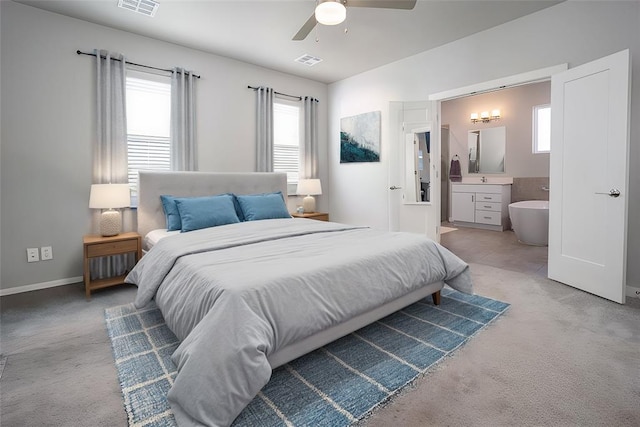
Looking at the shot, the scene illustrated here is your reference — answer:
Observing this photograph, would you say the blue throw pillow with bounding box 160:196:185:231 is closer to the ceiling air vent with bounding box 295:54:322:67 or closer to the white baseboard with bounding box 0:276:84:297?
the white baseboard with bounding box 0:276:84:297

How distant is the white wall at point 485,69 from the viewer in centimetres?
293

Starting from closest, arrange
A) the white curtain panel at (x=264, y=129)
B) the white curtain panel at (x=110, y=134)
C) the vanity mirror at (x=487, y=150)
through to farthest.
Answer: the white curtain panel at (x=110, y=134), the white curtain panel at (x=264, y=129), the vanity mirror at (x=487, y=150)

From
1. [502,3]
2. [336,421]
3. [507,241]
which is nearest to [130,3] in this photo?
[502,3]

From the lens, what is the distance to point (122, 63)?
366 centimetres

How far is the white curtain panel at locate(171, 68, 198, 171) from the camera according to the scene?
13.3 feet

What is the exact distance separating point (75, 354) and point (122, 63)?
307 cm

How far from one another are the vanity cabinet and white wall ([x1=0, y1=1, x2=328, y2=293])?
610 centimetres

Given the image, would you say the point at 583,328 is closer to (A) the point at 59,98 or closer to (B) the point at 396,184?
(B) the point at 396,184

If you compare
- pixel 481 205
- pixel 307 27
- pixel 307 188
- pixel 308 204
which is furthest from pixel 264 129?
pixel 481 205

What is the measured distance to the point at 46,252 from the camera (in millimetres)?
3365

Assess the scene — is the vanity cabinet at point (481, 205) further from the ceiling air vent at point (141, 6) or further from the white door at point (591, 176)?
the ceiling air vent at point (141, 6)

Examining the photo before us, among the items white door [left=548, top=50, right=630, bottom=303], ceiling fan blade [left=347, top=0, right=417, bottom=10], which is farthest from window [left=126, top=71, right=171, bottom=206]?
white door [left=548, top=50, right=630, bottom=303]

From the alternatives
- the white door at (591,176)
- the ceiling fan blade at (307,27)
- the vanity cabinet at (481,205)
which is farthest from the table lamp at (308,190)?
the vanity cabinet at (481,205)

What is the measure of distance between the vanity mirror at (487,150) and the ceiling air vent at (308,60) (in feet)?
14.4
